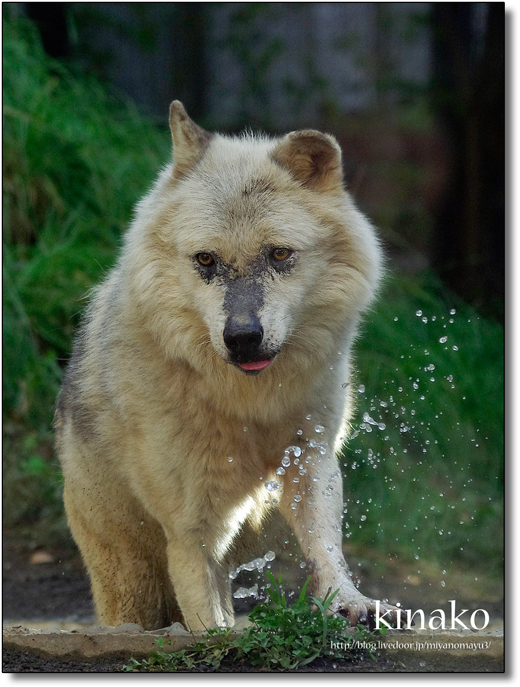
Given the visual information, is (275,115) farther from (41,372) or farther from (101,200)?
(41,372)

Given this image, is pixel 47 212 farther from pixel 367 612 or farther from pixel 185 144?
pixel 367 612

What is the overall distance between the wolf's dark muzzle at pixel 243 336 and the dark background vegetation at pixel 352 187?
105 inches

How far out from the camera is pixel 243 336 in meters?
3.26

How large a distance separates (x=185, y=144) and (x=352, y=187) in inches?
231

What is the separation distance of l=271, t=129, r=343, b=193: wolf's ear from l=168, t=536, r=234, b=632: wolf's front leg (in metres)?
1.88

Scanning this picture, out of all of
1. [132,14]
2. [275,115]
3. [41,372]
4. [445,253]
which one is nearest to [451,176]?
[445,253]

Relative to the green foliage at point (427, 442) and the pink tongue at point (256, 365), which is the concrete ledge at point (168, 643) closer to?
the pink tongue at point (256, 365)

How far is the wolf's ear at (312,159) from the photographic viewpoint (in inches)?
147

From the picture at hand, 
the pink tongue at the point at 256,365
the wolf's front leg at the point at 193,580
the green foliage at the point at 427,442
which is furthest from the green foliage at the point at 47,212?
the pink tongue at the point at 256,365

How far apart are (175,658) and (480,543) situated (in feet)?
13.8

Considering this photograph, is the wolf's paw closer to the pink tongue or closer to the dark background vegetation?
the pink tongue

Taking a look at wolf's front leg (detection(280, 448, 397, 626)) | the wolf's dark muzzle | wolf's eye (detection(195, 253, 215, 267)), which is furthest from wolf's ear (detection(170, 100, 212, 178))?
wolf's front leg (detection(280, 448, 397, 626))

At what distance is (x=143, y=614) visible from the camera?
451 cm

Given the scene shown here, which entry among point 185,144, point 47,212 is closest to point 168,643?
point 185,144
